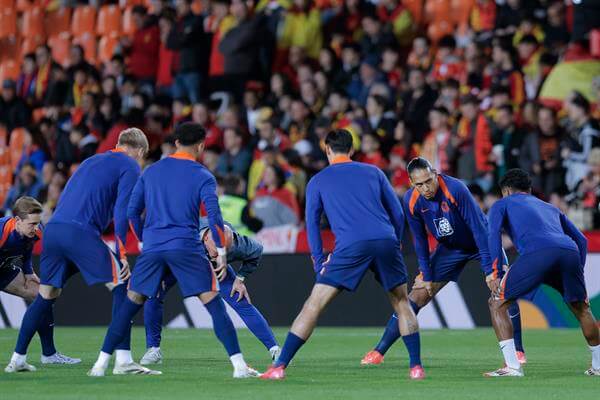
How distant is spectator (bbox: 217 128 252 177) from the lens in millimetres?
21031

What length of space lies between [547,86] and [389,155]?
266cm

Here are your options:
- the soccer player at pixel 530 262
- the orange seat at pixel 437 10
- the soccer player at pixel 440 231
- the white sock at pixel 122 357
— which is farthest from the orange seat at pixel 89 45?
the soccer player at pixel 530 262

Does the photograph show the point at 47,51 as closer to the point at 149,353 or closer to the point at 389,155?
the point at 389,155

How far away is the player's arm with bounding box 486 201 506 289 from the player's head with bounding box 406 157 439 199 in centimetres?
77

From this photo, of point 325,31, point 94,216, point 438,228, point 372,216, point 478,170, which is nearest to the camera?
point 372,216

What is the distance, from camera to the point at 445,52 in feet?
71.5

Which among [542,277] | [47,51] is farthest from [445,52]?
[542,277]

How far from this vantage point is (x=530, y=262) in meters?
10.8

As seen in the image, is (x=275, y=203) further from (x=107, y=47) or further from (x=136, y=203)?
(x=107, y=47)

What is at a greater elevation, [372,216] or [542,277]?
[372,216]

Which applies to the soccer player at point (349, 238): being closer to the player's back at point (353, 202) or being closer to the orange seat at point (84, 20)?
the player's back at point (353, 202)

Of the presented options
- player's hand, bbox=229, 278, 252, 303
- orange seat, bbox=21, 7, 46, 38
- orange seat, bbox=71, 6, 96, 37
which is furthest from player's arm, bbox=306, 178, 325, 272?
orange seat, bbox=21, 7, 46, 38

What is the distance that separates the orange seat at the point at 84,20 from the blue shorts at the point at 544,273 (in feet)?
62.9

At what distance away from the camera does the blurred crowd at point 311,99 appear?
62.4ft
